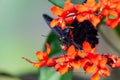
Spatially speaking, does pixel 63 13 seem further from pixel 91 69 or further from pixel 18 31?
pixel 18 31

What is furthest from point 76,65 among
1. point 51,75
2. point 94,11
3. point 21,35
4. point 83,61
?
point 21,35

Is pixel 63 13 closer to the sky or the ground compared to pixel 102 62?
closer to the sky

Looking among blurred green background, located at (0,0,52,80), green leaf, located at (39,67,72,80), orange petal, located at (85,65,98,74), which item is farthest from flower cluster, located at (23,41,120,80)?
blurred green background, located at (0,0,52,80)

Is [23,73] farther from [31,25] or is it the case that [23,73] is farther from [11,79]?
[31,25]

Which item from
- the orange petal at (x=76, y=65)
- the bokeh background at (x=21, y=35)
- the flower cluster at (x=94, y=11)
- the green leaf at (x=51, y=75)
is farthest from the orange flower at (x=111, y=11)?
the bokeh background at (x=21, y=35)

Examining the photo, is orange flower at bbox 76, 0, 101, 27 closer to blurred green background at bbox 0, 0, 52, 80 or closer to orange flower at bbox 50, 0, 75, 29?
orange flower at bbox 50, 0, 75, 29

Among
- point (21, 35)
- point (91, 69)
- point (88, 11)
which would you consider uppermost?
point (21, 35)

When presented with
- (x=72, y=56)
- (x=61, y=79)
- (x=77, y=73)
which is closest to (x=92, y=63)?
(x=72, y=56)

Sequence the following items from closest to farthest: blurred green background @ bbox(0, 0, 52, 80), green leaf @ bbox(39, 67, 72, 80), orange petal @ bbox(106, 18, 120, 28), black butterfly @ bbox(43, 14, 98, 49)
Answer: orange petal @ bbox(106, 18, 120, 28)
black butterfly @ bbox(43, 14, 98, 49)
green leaf @ bbox(39, 67, 72, 80)
blurred green background @ bbox(0, 0, 52, 80)
